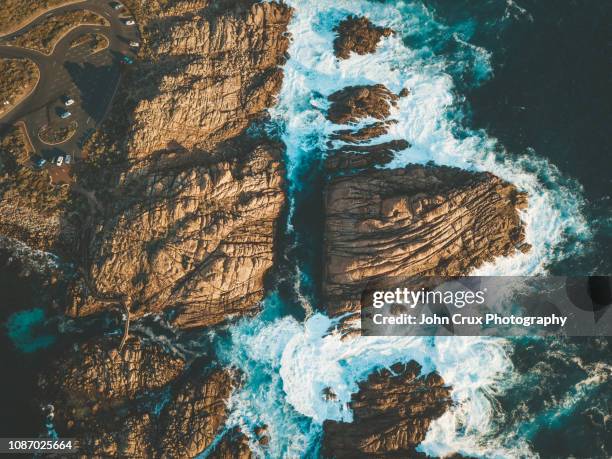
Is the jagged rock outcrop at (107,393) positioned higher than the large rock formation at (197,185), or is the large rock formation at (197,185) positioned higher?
the large rock formation at (197,185)

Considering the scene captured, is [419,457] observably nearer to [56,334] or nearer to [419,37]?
[56,334]

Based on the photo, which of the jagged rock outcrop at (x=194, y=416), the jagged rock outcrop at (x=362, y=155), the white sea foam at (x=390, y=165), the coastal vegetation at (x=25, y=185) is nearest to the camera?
the jagged rock outcrop at (x=194, y=416)

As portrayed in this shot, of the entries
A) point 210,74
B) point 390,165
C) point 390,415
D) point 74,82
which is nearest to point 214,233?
point 210,74

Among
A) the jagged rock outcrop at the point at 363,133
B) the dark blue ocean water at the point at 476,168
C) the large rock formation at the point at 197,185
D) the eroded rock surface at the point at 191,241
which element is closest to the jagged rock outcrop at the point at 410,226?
the dark blue ocean water at the point at 476,168

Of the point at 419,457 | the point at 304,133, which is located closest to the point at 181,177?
the point at 304,133

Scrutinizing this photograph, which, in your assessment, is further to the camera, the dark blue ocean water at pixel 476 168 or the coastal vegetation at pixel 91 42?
the coastal vegetation at pixel 91 42

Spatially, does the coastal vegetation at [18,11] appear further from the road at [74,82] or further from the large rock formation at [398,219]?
the large rock formation at [398,219]

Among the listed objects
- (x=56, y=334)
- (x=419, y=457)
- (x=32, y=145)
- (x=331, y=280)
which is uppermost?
(x=32, y=145)
